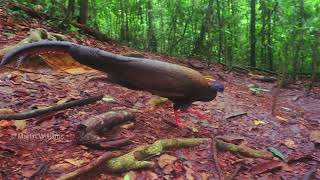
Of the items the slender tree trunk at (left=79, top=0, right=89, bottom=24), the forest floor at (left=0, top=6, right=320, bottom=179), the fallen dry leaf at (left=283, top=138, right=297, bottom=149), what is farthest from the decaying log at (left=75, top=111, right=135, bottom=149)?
the slender tree trunk at (left=79, top=0, right=89, bottom=24)

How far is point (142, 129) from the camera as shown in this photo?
439cm

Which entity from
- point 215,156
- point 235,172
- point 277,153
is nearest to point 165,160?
point 215,156

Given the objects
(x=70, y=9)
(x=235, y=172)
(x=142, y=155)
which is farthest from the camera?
(x=70, y=9)

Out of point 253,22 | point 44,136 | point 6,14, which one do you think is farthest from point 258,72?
point 44,136

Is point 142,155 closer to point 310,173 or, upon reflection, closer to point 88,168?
point 88,168

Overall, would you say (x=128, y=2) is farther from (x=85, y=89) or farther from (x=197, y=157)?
(x=197, y=157)

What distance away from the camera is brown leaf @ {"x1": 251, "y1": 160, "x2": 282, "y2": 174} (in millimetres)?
4277

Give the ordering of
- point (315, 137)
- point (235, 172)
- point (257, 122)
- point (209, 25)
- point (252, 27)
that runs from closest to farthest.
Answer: point (235, 172), point (315, 137), point (257, 122), point (209, 25), point (252, 27)

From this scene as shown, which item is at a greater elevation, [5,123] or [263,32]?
[263,32]

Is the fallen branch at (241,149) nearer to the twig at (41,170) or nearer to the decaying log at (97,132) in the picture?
the decaying log at (97,132)

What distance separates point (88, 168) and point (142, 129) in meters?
Answer: 1.27

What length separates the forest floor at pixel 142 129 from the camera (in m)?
3.44

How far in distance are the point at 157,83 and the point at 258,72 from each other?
9.23 meters

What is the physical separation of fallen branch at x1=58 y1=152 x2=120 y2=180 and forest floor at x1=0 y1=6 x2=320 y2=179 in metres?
0.14
